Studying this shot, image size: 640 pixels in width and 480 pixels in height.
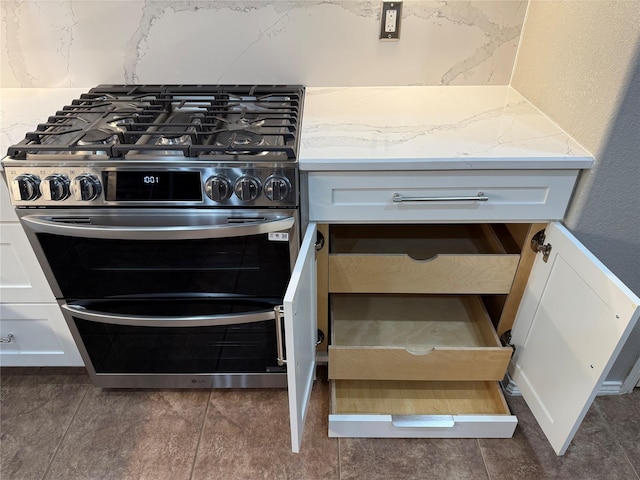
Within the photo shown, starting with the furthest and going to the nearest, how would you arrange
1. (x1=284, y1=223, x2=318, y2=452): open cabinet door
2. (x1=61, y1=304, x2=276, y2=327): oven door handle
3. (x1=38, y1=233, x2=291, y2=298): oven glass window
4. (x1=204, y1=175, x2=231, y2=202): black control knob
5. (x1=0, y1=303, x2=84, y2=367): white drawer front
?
(x1=0, y1=303, x2=84, y2=367): white drawer front
(x1=61, y1=304, x2=276, y2=327): oven door handle
(x1=38, y1=233, x2=291, y2=298): oven glass window
(x1=204, y1=175, x2=231, y2=202): black control knob
(x1=284, y1=223, x2=318, y2=452): open cabinet door

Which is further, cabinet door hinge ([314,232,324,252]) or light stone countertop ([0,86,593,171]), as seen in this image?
cabinet door hinge ([314,232,324,252])

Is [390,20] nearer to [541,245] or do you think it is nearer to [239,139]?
[239,139]

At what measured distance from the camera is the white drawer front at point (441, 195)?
1.17 metres

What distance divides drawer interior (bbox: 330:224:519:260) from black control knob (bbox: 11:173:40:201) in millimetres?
830

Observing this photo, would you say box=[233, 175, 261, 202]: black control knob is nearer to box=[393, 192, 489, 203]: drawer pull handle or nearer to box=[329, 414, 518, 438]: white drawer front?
box=[393, 192, 489, 203]: drawer pull handle

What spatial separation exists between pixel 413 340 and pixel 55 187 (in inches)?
44.9

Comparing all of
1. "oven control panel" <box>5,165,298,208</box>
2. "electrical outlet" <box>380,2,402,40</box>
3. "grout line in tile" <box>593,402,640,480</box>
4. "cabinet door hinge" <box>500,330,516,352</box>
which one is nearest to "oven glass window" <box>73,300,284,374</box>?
"oven control panel" <box>5,165,298,208</box>

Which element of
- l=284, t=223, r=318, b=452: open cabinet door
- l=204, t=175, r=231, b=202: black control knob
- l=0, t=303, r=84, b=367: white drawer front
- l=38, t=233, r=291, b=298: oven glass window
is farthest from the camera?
l=0, t=303, r=84, b=367: white drawer front

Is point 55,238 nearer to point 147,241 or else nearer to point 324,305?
point 147,241

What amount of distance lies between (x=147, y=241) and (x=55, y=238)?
0.25 metres

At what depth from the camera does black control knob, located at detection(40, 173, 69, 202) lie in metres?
1.10

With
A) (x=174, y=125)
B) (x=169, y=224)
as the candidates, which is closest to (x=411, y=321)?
(x=169, y=224)

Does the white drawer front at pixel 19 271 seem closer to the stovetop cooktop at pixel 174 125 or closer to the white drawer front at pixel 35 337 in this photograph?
the white drawer front at pixel 35 337

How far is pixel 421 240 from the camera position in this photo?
5.09 feet
